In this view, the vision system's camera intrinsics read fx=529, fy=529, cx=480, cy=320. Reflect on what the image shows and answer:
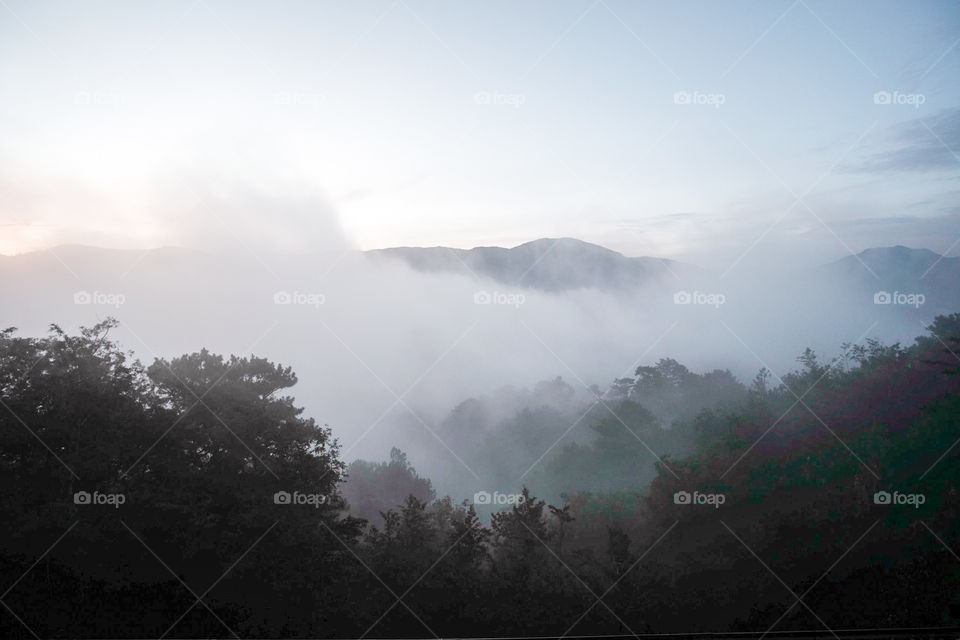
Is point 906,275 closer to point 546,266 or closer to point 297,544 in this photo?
point 546,266

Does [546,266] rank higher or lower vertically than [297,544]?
higher

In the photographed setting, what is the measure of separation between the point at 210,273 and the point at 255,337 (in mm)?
10790

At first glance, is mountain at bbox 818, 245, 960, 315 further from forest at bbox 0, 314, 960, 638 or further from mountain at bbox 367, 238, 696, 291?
forest at bbox 0, 314, 960, 638

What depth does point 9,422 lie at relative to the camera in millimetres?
9852

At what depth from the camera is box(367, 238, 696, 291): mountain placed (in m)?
60.8

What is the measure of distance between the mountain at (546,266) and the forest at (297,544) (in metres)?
46.1

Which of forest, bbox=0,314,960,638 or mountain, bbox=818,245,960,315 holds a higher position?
mountain, bbox=818,245,960,315

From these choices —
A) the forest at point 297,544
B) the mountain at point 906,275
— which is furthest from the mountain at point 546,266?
the forest at point 297,544

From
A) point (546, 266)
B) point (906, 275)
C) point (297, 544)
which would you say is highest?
point (546, 266)

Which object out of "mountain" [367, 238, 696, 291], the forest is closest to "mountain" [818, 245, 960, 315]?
"mountain" [367, 238, 696, 291]

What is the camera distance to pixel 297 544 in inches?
419

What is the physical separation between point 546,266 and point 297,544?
2155 inches

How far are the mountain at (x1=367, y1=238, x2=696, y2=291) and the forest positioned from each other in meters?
46.1

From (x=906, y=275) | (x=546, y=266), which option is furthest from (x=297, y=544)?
(x=546, y=266)
